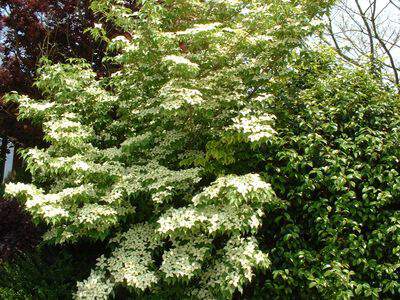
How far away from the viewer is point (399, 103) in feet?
21.1

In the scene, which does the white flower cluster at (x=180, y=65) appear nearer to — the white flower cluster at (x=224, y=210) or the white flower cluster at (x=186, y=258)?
the white flower cluster at (x=224, y=210)

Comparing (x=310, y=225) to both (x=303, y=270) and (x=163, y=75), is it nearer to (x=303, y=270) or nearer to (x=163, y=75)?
(x=303, y=270)

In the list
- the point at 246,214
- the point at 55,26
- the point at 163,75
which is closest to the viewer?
the point at 246,214

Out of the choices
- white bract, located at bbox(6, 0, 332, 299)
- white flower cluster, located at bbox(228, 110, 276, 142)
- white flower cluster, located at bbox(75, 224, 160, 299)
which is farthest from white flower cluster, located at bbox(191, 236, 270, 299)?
white flower cluster, located at bbox(228, 110, 276, 142)

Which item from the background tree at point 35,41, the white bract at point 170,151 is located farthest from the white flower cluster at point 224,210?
the background tree at point 35,41

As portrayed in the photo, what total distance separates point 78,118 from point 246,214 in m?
2.73

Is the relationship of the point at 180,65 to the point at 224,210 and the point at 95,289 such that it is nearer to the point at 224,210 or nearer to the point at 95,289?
the point at 224,210

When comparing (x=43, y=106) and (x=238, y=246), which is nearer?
(x=238, y=246)

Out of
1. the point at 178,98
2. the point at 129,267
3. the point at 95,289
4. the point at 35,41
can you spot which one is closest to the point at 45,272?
the point at 95,289

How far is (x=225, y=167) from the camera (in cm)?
577

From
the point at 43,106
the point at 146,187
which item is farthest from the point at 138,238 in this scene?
the point at 43,106

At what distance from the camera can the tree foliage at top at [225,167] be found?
4848mm

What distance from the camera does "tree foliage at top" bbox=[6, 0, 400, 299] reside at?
485 centimetres

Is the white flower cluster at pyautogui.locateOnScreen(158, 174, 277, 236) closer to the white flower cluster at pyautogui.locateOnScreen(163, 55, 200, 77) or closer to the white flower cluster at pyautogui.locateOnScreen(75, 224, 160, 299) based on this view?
the white flower cluster at pyautogui.locateOnScreen(75, 224, 160, 299)
